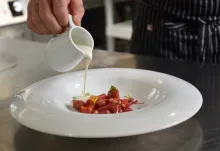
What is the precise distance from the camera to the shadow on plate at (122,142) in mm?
621

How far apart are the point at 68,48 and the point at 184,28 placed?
1.52 feet

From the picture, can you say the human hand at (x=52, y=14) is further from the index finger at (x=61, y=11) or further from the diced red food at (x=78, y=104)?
the diced red food at (x=78, y=104)

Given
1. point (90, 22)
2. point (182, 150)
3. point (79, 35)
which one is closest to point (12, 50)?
point (79, 35)

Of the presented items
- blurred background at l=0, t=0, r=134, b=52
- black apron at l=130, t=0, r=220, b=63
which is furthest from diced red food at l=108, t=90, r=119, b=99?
blurred background at l=0, t=0, r=134, b=52

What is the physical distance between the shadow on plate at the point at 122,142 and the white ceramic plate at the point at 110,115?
0.11 ft

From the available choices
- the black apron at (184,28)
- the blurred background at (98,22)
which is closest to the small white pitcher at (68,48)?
the black apron at (184,28)

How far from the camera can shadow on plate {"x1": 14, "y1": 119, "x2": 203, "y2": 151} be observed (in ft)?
2.04

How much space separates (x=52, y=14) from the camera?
0.78m

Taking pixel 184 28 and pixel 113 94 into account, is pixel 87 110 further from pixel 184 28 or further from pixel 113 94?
pixel 184 28

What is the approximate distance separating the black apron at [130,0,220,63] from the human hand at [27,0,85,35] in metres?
0.37

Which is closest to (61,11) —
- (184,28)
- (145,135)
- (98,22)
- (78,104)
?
(78,104)

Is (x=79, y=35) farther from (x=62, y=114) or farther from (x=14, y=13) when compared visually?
(x=14, y=13)

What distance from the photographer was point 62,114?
2.12ft

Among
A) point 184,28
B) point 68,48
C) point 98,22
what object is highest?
point 68,48
